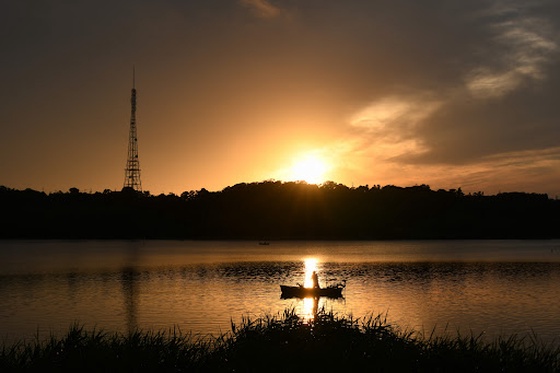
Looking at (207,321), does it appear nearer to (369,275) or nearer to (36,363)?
(36,363)

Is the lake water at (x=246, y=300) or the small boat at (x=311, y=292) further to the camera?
the small boat at (x=311, y=292)

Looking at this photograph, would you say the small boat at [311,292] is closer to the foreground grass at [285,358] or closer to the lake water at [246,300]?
the lake water at [246,300]

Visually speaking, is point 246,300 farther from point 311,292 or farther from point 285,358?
point 285,358

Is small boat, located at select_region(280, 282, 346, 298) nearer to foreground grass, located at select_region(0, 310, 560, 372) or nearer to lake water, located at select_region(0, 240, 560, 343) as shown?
lake water, located at select_region(0, 240, 560, 343)

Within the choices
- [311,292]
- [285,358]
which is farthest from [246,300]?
[285,358]

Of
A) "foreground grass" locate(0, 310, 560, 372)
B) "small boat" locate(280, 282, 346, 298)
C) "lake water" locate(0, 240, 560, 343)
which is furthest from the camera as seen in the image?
"small boat" locate(280, 282, 346, 298)

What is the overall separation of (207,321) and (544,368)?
111 ft

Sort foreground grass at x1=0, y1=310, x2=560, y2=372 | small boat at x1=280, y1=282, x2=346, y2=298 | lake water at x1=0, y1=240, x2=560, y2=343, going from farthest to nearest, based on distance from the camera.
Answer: small boat at x1=280, y1=282, x2=346, y2=298, lake water at x1=0, y1=240, x2=560, y2=343, foreground grass at x1=0, y1=310, x2=560, y2=372

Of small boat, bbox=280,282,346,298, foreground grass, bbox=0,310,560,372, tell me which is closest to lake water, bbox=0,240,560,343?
small boat, bbox=280,282,346,298

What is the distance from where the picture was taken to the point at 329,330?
2606 centimetres

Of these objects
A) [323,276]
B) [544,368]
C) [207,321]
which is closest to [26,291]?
[207,321]

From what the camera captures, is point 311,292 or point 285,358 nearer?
point 285,358

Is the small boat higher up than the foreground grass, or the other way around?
the foreground grass

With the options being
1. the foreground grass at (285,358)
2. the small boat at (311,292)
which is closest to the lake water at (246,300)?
the small boat at (311,292)
